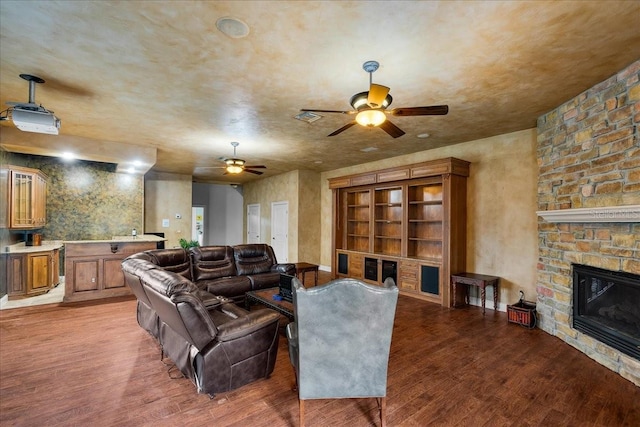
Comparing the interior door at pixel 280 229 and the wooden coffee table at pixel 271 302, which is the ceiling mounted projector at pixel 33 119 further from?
the interior door at pixel 280 229

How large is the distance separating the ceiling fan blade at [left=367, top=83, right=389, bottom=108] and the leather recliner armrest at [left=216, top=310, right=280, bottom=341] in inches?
83.2

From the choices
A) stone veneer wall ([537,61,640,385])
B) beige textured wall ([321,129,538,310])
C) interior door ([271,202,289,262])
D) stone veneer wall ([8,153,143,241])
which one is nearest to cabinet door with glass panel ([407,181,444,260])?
beige textured wall ([321,129,538,310])

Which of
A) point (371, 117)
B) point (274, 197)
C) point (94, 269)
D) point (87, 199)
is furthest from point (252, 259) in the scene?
point (87, 199)

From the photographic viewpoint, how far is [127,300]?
540 cm

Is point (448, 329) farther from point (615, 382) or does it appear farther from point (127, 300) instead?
point (127, 300)

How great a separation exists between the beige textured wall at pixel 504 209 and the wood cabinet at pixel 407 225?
8.5 inches

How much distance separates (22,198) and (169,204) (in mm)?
3794

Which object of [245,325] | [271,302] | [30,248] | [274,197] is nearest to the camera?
[245,325]

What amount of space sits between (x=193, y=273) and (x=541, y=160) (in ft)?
18.0

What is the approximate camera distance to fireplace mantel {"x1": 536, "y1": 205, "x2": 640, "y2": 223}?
2698 millimetres

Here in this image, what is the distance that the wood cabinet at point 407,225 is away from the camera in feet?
17.1

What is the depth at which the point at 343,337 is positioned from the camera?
206 cm

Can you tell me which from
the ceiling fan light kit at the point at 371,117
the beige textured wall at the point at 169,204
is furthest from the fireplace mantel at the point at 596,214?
the beige textured wall at the point at 169,204

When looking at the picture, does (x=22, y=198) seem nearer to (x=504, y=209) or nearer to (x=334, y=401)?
(x=334, y=401)
